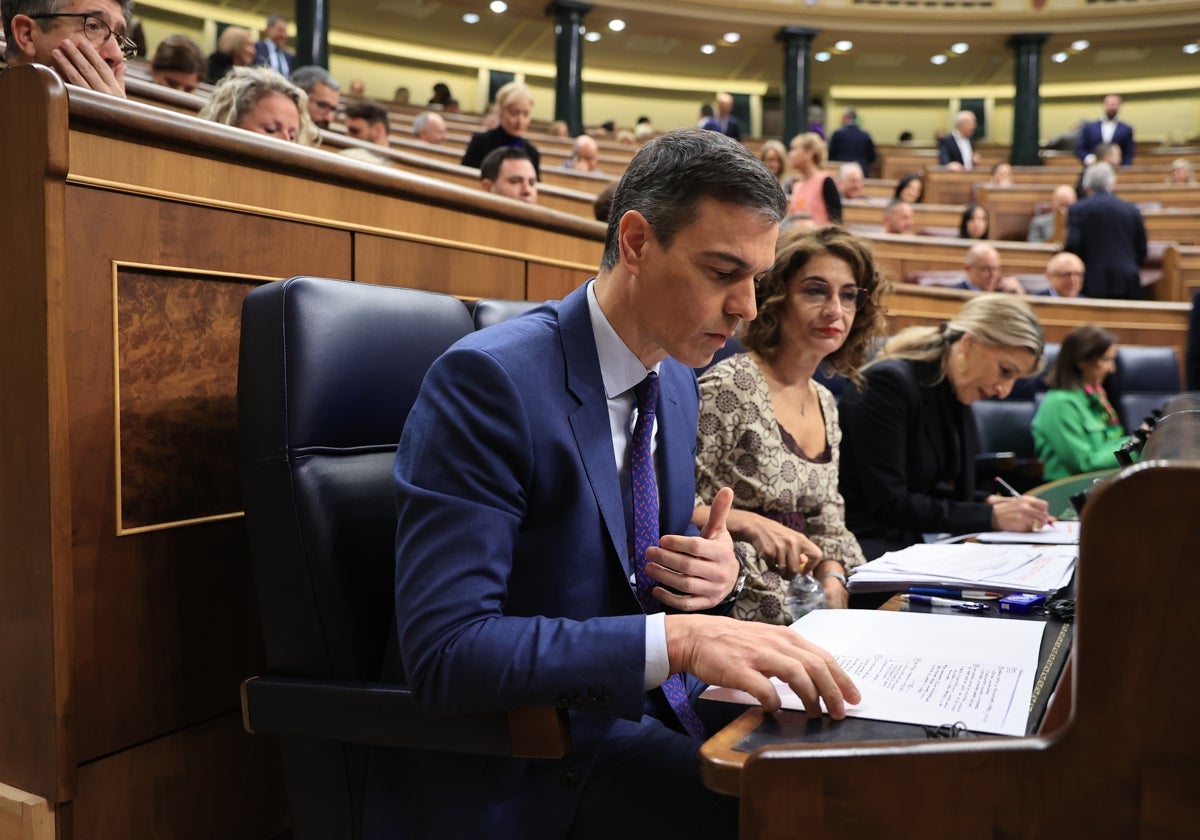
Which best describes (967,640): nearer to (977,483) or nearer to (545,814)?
(545,814)

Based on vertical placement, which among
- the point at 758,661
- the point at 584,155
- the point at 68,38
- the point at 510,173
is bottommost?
the point at 758,661

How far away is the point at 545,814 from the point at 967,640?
1.10 feet

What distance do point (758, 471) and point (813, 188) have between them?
2.92m

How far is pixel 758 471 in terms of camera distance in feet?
4.25

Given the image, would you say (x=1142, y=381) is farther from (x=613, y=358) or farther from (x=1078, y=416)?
(x=613, y=358)

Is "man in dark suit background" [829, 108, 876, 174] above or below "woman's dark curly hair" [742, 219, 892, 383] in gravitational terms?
above

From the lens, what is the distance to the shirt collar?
818 millimetres

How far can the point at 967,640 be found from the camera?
725 millimetres

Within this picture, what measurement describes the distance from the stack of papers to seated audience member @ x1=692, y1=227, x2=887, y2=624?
6.4 inches

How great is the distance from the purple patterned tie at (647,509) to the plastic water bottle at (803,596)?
0.46 meters

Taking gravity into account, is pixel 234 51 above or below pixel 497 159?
above

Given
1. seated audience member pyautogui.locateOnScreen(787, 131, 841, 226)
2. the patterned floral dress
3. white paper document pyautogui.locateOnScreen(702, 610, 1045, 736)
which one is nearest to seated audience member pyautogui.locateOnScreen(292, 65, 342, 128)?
seated audience member pyautogui.locateOnScreen(787, 131, 841, 226)

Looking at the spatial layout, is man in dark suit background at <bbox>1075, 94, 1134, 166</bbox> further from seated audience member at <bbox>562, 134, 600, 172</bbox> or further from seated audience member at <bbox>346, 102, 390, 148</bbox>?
seated audience member at <bbox>346, 102, 390, 148</bbox>

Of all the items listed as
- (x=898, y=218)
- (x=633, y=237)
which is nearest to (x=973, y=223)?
(x=898, y=218)
